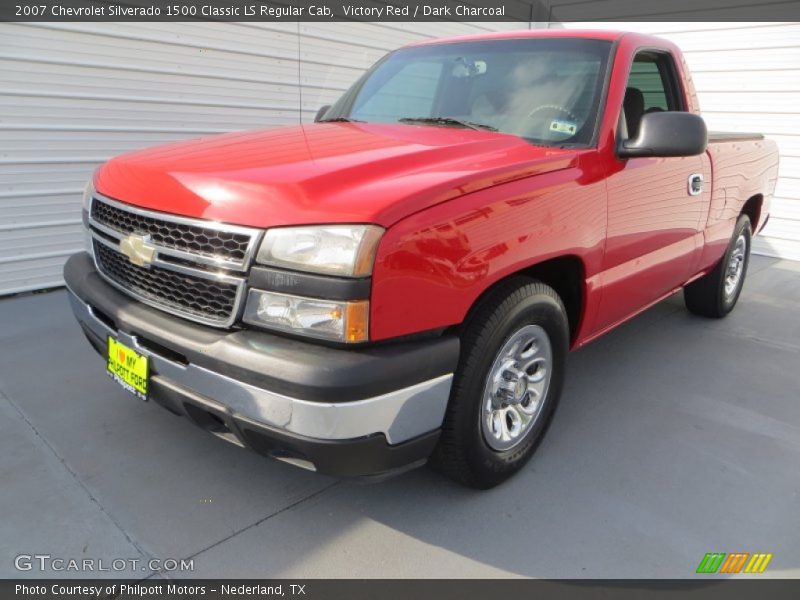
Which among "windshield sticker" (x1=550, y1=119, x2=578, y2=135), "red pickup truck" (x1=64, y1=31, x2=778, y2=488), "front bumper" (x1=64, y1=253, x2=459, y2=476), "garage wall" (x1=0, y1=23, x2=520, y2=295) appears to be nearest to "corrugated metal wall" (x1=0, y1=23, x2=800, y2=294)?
"garage wall" (x1=0, y1=23, x2=520, y2=295)

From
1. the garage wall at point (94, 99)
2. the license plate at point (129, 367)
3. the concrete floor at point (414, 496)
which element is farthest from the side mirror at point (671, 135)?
the garage wall at point (94, 99)

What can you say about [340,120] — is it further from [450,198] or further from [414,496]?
[414,496]

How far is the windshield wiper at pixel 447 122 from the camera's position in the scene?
275 centimetres

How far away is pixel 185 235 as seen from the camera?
197 centimetres

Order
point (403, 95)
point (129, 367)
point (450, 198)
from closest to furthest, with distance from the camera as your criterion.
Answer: point (450, 198)
point (129, 367)
point (403, 95)

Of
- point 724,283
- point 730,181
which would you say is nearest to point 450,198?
point 730,181

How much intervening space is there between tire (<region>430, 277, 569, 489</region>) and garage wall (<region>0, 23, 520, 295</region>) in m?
4.09

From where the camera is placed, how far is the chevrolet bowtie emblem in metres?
2.07

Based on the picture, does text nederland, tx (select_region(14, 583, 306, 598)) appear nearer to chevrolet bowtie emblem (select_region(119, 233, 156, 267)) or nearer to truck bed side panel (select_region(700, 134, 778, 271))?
chevrolet bowtie emblem (select_region(119, 233, 156, 267))

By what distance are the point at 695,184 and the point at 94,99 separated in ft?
14.7

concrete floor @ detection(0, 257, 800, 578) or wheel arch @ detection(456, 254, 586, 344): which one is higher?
wheel arch @ detection(456, 254, 586, 344)

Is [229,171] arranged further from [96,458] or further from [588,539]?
[588,539]

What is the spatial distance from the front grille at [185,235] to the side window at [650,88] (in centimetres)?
210

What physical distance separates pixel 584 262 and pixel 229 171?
147 cm
